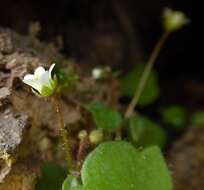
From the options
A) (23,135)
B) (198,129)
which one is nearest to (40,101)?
(23,135)

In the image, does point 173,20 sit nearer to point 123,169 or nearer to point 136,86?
point 136,86

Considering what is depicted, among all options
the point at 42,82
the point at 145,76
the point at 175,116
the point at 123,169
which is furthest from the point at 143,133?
the point at 42,82

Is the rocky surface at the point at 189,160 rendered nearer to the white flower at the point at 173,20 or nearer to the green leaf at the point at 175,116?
the green leaf at the point at 175,116

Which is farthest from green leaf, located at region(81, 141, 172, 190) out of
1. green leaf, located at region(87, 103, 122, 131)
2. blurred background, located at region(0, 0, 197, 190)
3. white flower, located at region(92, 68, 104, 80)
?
blurred background, located at region(0, 0, 197, 190)

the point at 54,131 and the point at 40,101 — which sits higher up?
the point at 40,101

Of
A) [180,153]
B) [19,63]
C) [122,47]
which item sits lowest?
[180,153]

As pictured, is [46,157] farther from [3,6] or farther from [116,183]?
[3,6]
